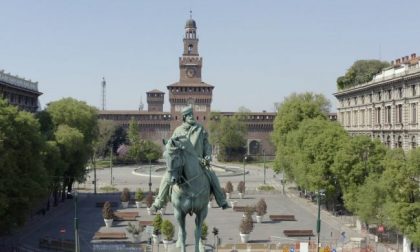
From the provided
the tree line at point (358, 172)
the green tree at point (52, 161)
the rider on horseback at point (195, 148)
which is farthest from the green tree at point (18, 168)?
the tree line at point (358, 172)

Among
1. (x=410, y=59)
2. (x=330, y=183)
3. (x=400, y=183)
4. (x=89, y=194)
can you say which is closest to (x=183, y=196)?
(x=400, y=183)

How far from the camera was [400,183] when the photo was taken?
3020 cm

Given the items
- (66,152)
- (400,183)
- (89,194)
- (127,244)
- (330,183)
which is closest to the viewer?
(400,183)

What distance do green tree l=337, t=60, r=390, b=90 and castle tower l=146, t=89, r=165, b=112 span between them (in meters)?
71.9

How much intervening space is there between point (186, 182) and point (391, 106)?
46114 millimetres

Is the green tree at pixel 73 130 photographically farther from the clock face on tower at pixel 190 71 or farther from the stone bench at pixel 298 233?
the clock face on tower at pixel 190 71

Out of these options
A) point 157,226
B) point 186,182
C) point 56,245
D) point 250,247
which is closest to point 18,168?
point 56,245

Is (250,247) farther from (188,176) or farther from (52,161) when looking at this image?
(188,176)

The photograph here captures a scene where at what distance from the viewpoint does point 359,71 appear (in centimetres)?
8519

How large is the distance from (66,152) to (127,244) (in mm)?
18766

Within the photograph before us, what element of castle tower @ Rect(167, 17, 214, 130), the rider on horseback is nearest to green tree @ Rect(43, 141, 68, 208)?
the rider on horseback

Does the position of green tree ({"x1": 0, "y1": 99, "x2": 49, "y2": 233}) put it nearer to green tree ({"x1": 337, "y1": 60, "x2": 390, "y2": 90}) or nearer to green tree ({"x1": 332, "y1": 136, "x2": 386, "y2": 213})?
→ green tree ({"x1": 332, "y1": 136, "x2": 386, "y2": 213})

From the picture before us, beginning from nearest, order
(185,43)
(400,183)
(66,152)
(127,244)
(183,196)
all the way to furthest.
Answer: (183,196), (400,183), (127,244), (66,152), (185,43)

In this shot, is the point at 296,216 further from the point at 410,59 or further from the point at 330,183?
the point at 410,59
